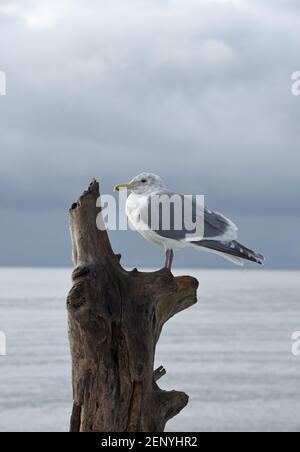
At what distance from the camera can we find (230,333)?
326 feet

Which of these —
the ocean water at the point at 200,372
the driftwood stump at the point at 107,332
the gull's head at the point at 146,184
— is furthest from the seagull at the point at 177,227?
the ocean water at the point at 200,372

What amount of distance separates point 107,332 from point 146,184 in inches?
84.4

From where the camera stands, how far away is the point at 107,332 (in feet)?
29.6

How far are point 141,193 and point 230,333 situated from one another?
90.6 m

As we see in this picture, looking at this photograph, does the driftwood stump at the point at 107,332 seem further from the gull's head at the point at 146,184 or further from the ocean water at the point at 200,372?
the ocean water at the point at 200,372

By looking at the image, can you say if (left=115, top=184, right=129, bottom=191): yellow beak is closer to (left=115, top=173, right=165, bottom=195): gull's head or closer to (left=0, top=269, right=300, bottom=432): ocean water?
(left=115, top=173, right=165, bottom=195): gull's head

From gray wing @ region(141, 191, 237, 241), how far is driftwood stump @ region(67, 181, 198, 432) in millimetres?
674

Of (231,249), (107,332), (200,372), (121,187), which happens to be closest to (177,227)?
(231,249)

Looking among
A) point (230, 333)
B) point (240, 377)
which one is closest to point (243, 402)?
point (240, 377)

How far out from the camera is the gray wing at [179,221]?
9.99m

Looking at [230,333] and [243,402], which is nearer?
[243,402]

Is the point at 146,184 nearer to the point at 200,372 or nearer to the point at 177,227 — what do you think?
the point at 177,227

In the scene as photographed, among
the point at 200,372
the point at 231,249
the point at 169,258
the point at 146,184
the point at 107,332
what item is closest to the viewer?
the point at 107,332

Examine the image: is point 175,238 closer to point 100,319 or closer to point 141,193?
point 141,193
